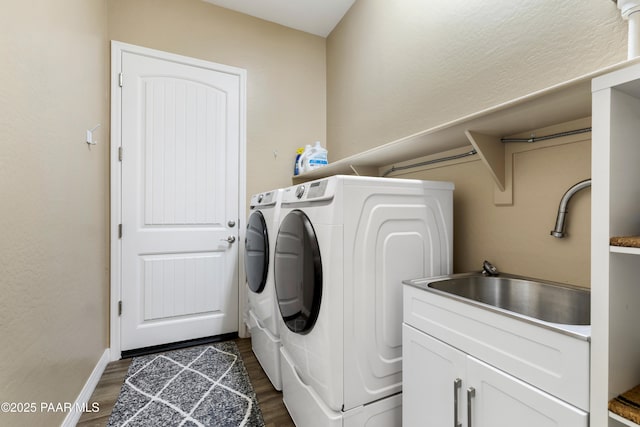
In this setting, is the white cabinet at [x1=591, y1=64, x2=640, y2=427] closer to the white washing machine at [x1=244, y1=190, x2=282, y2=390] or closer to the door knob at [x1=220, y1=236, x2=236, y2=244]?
the white washing machine at [x1=244, y1=190, x2=282, y2=390]

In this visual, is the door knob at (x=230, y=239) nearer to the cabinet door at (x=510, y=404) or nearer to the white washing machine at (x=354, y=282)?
the white washing machine at (x=354, y=282)

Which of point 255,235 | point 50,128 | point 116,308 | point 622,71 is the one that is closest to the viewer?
point 622,71

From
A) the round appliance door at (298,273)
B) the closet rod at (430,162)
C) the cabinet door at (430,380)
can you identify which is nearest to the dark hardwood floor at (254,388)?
the round appliance door at (298,273)

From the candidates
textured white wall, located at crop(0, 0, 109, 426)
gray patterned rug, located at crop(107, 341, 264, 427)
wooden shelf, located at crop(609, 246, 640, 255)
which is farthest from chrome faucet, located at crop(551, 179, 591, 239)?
textured white wall, located at crop(0, 0, 109, 426)

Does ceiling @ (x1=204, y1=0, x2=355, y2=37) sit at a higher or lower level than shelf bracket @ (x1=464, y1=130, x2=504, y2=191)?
higher

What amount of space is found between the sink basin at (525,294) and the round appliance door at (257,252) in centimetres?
100

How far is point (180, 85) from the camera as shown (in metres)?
2.43

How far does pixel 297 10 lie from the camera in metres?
2.61

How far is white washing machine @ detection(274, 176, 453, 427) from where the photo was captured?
1.13 meters

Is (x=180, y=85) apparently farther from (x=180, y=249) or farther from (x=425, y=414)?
(x=425, y=414)

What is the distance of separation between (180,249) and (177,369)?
35.4 inches

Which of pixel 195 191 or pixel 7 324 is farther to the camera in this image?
pixel 195 191

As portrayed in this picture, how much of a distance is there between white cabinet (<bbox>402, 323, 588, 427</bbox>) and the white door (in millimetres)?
1842

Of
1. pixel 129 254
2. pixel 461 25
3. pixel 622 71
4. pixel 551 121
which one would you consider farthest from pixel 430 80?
pixel 129 254
